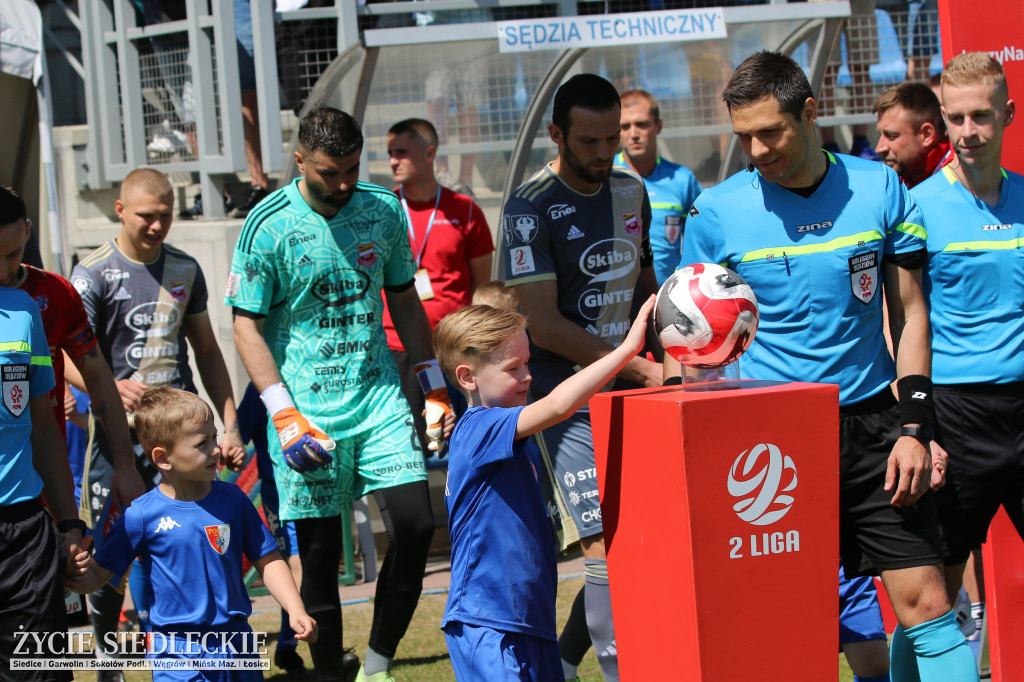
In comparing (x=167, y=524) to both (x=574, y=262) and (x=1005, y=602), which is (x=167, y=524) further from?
(x=1005, y=602)

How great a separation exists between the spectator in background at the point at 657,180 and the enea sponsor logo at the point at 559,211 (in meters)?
2.15

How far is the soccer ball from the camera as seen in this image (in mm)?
2781

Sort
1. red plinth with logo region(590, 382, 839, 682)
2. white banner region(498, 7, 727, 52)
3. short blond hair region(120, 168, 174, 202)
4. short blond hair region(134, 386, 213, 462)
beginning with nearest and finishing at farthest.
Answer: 1. red plinth with logo region(590, 382, 839, 682)
2. short blond hair region(134, 386, 213, 462)
3. short blond hair region(120, 168, 174, 202)
4. white banner region(498, 7, 727, 52)

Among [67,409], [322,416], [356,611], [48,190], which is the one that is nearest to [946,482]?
[322,416]

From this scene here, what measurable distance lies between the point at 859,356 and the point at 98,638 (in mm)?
3432

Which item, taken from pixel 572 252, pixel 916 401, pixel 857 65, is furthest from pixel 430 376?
pixel 857 65

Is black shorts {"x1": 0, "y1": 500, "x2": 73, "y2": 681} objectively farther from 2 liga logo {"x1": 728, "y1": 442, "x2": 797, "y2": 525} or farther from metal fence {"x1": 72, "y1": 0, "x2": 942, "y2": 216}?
metal fence {"x1": 72, "y1": 0, "x2": 942, "y2": 216}

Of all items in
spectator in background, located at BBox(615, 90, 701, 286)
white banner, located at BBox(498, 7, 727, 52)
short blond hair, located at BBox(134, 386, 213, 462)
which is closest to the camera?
short blond hair, located at BBox(134, 386, 213, 462)

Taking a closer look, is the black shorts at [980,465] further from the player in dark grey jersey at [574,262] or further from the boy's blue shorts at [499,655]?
the boy's blue shorts at [499,655]

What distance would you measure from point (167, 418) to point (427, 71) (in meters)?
3.95

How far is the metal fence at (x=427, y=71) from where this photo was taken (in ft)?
23.1

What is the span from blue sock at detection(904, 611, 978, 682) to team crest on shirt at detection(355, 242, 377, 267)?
7.63ft

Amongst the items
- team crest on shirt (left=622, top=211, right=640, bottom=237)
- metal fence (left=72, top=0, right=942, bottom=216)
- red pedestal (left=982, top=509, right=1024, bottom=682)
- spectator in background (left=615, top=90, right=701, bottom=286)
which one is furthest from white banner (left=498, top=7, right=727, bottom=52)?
red pedestal (left=982, top=509, right=1024, bottom=682)

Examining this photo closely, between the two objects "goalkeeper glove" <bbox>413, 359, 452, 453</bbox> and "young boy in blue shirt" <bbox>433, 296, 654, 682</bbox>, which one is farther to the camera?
"goalkeeper glove" <bbox>413, 359, 452, 453</bbox>
